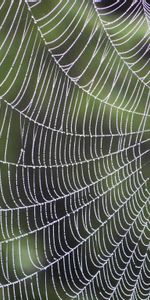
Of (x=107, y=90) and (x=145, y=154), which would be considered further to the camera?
(x=145, y=154)

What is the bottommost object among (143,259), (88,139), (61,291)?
(61,291)

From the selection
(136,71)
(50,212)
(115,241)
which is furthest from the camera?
(115,241)

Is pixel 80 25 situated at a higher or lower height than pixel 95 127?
higher

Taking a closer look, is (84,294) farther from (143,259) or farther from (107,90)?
(107,90)

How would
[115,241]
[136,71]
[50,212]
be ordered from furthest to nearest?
[115,241]
[136,71]
[50,212]

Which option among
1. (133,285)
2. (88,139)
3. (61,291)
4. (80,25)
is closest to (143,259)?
(133,285)

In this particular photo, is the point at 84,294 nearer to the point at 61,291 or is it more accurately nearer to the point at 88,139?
the point at 61,291
